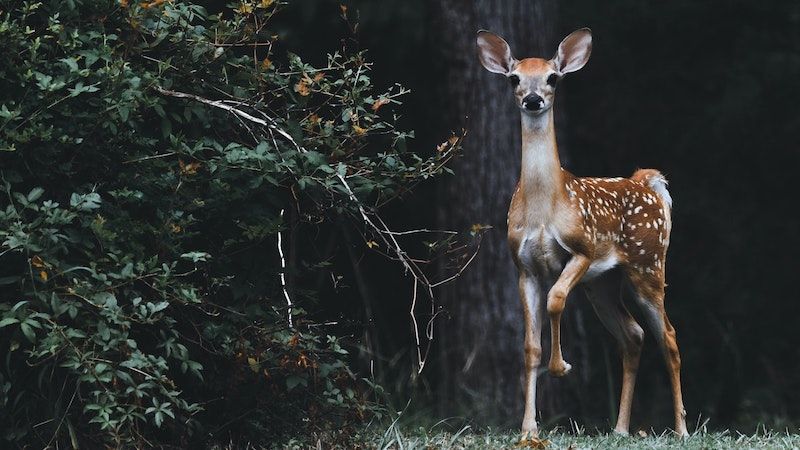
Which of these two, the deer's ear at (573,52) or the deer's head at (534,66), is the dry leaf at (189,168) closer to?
the deer's head at (534,66)

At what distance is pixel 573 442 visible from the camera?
6.94 metres

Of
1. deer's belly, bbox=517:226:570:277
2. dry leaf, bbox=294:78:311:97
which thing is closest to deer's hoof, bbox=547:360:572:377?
deer's belly, bbox=517:226:570:277

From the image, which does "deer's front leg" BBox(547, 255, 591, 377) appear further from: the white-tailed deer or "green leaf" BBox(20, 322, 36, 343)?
"green leaf" BBox(20, 322, 36, 343)

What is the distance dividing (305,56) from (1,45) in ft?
22.4

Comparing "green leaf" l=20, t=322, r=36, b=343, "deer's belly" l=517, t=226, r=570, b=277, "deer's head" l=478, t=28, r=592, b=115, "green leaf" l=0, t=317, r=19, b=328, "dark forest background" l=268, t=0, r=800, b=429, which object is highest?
"deer's head" l=478, t=28, r=592, b=115

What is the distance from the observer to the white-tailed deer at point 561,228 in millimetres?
6973

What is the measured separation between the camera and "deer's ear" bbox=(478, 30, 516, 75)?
23.7 feet

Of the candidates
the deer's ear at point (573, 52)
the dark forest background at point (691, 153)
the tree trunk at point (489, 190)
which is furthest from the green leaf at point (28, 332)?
the dark forest background at point (691, 153)

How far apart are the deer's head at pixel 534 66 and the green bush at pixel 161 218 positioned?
A: 2.07 ft

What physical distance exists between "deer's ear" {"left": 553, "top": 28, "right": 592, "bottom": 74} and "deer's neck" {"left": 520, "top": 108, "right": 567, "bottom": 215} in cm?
31

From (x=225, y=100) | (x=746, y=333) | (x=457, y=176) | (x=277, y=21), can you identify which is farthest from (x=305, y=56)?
(x=225, y=100)

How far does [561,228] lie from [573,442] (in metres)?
0.97

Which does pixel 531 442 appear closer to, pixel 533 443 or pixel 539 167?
pixel 533 443

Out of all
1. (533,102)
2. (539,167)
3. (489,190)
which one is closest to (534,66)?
(533,102)
